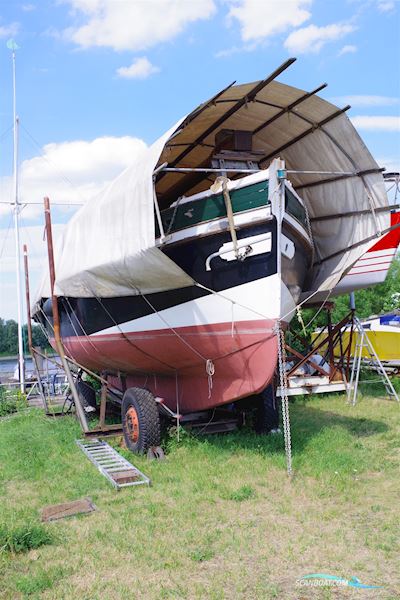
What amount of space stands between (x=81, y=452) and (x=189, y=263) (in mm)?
2865

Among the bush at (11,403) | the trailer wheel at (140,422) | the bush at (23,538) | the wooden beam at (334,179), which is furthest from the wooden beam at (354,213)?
the bush at (11,403)

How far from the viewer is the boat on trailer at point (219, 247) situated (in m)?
6.05

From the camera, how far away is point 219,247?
20.7ft

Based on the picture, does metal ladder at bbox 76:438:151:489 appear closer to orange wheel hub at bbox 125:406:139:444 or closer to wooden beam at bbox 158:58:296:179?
orange wheel hub at bbox 125:406:139:444

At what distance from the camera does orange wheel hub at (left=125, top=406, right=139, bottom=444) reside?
6877mm

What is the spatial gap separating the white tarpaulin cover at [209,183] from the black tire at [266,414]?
1.82 m

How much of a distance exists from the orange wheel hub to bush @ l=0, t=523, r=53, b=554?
271 centimetres

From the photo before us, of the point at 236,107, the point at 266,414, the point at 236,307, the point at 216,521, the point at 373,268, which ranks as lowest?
the point at 216,521

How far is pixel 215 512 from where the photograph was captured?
4750mm

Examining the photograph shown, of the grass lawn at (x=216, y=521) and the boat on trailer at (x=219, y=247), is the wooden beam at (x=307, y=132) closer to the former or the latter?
the boat on trailer at (x=219, y=247)

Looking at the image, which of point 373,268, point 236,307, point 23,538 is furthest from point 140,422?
point 373,268

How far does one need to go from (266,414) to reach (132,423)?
1948mm

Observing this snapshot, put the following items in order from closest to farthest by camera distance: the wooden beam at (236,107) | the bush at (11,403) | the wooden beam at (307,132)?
the wooden beam at (236,107) → the wooden beam at (307,132) → the bush at (11,403)

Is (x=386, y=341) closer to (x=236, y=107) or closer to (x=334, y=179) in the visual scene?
(x=334, y=179)
